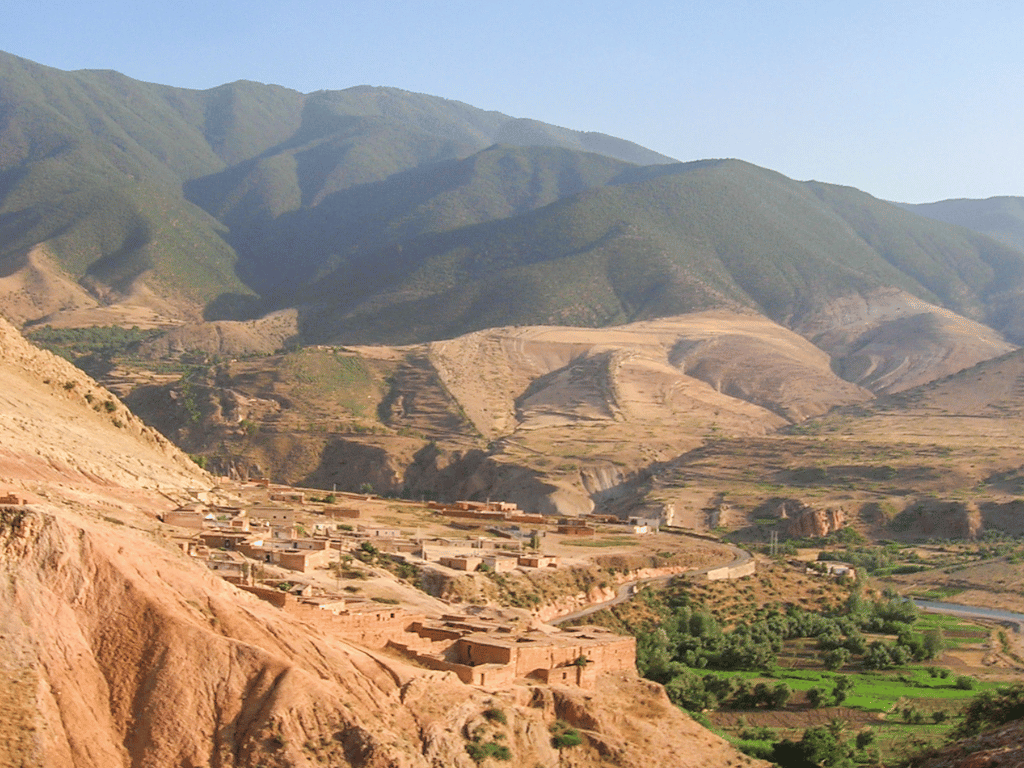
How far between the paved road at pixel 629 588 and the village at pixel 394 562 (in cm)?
221

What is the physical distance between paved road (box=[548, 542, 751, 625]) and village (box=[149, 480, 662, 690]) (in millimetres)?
2213

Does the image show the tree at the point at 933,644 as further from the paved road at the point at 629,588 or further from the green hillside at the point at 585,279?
the green hillside at the point at 585,279

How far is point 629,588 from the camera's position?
57.7 metres

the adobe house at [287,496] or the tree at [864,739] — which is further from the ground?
the adobe house at [287,496]

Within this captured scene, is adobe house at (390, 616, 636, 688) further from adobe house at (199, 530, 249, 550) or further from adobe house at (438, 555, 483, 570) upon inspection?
adobe house at (438, 555, 483, 570)

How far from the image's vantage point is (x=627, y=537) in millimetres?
69188

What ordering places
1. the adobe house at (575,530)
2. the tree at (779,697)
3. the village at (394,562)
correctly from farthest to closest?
the adobe house at (575,530), the tree at (779,697), the village at (394,562)

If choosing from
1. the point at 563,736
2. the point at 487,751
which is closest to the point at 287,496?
the point at 563,736

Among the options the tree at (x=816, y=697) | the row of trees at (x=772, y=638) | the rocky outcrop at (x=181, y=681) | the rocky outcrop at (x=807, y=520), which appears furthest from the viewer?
the rocky outcrop at (x=807, y=520)

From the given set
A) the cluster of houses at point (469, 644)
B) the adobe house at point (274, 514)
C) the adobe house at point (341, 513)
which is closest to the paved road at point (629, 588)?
the adobe house at point (274, 514)

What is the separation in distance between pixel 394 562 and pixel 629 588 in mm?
11908

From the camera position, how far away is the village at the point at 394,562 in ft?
105

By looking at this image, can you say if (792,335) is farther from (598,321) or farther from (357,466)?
(357,466)

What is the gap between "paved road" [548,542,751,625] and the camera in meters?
50.6
